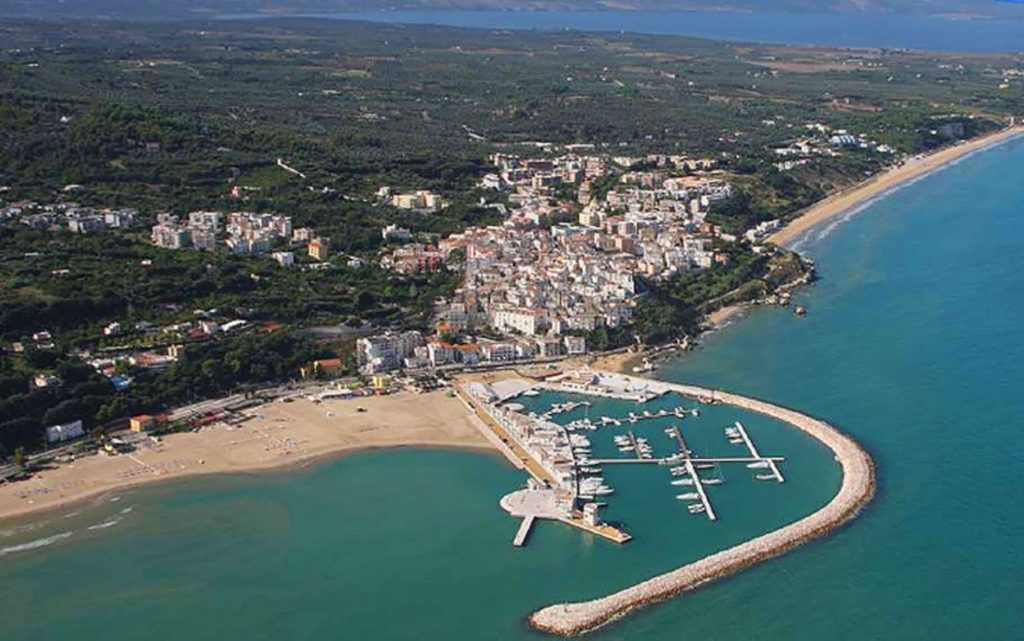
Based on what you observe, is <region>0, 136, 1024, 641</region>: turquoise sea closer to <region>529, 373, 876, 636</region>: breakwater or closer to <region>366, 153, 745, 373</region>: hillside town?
<region>529, 373, 876, 636</region>: breakwater

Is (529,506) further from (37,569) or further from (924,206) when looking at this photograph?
(924,206)

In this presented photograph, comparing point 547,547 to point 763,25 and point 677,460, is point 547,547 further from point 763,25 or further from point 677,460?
point 763,25

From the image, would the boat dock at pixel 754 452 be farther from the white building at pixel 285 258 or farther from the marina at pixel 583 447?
the white building at pixel 285 258

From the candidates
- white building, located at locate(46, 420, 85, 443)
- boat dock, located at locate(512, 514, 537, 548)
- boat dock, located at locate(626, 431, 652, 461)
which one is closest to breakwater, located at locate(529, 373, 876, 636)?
boat dock, located at locate(512, 514, 537, 548)

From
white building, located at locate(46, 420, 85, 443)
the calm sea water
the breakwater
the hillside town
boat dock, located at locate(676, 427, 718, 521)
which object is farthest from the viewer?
the calm sea water

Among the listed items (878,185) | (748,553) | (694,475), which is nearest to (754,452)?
(694,475)
